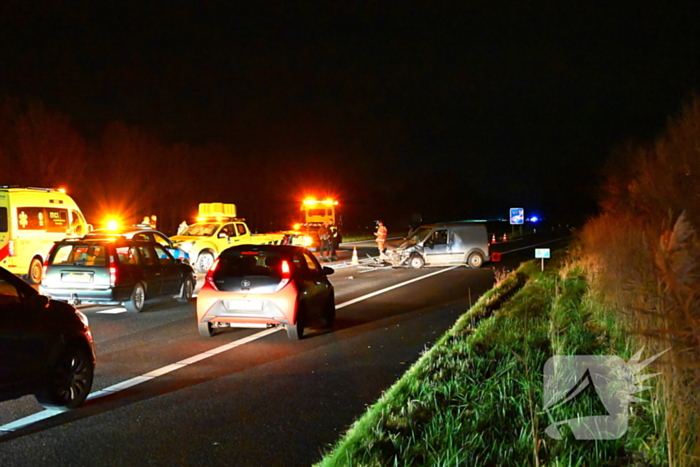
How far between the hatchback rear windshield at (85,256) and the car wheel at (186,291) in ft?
7.48

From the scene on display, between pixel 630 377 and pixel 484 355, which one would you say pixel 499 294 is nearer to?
pixel 484 355

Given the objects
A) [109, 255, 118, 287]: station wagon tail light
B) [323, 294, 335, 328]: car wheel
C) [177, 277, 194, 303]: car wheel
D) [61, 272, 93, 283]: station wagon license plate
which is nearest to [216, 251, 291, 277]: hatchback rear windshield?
[323, 294, 335, 328]: car wheel

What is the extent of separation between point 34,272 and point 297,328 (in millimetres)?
12299

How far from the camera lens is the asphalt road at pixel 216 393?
18.3 feet

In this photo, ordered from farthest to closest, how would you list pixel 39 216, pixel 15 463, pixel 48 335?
pixel 39 216 → pixel 48 335 → pixel 15 463

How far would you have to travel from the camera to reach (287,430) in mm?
6082

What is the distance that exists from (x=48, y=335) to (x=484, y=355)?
4.72m

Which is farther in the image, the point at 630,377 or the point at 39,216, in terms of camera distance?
the point at 39,216

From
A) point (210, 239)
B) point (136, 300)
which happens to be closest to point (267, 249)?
point (136, 300)

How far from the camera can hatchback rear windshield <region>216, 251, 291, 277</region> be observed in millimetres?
10547

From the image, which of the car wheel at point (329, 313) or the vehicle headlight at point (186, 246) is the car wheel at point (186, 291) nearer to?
the car wheel at point (329, 313)

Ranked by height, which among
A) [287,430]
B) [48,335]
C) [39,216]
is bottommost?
[287,430]

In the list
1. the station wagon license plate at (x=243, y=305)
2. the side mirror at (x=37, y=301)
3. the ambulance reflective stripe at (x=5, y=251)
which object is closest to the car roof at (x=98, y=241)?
the station wagon license plate at (x=243, y=305)

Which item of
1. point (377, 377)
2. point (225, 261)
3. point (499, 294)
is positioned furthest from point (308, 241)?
point (377, 377)
